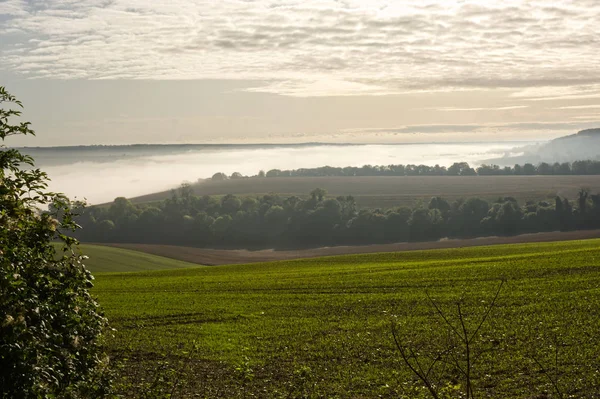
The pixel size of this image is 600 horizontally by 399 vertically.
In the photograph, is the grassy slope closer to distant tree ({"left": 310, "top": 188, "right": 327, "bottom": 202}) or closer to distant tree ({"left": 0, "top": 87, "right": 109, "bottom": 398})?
distant tree ({"left": 310, "top": 188, "right": 327, "bottom": 202})

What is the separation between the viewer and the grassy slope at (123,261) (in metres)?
87.4

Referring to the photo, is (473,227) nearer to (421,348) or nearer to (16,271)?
(421,348)

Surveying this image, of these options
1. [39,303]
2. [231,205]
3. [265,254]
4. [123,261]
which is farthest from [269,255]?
[39,303]

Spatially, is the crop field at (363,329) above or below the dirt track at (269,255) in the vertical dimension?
above

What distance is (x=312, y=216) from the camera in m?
149

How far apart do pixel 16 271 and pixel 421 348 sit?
17.6 m

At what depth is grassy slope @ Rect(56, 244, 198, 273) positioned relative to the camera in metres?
87.4

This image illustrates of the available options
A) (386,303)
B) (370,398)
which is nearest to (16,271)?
(370,398)

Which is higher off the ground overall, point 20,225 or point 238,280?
point 20,225

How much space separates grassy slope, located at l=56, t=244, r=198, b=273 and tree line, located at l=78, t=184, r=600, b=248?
3501 cm

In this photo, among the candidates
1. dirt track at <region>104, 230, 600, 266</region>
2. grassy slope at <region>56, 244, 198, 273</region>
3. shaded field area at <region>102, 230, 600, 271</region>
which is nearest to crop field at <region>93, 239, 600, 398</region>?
grassy slope at <region>56, 244, 198, 273</region>

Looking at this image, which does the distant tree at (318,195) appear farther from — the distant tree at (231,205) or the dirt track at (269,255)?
the dirt track at (269,255)

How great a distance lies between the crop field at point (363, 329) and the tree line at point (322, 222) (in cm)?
8861

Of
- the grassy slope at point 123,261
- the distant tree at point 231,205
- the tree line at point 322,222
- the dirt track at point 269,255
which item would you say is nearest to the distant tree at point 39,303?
the grassy slope at point 123,261
